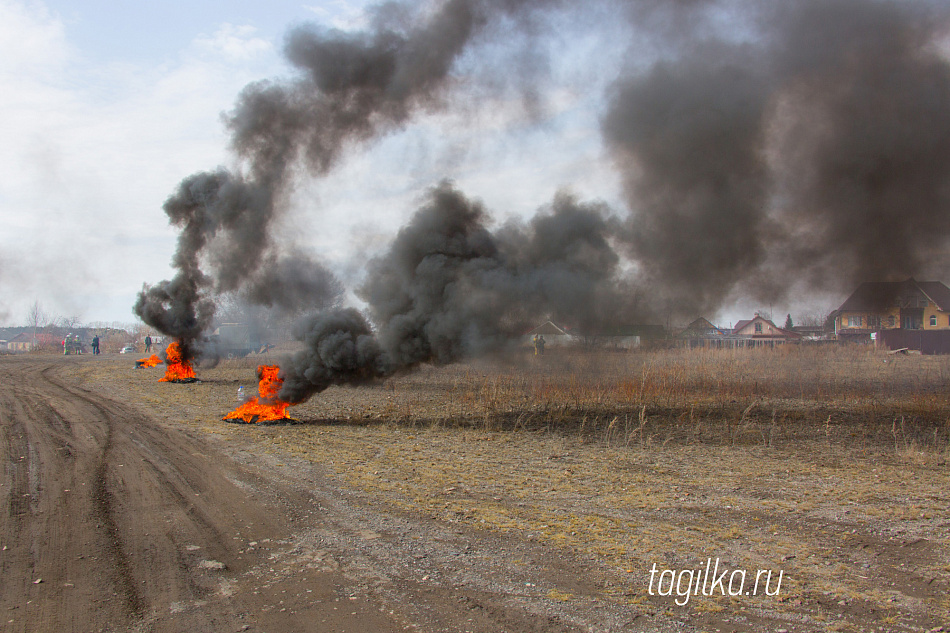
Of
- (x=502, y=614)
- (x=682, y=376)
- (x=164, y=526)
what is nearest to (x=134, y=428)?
(x=164, y=526)

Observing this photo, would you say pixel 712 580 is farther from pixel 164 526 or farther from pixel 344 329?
pixel 344 329

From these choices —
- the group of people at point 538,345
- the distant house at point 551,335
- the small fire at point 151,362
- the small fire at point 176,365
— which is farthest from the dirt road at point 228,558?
the small fire at point 151,362

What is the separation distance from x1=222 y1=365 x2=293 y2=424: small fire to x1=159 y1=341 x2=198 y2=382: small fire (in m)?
15.0

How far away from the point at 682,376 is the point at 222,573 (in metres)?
19.4

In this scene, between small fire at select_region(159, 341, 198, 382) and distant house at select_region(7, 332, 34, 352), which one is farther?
distant house at select_region(7, 332, 34, 352)

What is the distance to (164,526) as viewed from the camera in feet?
25.0

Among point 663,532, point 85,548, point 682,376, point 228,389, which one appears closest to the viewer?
point 85,548

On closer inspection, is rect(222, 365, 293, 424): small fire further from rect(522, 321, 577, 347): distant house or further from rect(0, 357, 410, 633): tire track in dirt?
rect(522, 321, 577, 347): distant house

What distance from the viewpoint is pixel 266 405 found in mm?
16844

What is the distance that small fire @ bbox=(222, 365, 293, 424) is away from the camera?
53.6ft

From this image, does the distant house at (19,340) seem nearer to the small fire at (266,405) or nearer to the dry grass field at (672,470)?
the dry grass field at (672,470)

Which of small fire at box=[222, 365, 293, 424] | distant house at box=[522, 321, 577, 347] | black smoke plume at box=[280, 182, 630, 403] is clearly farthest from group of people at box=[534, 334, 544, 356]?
small fire at box=[222, 365, 293, 424]

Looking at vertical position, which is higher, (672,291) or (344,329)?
(672,291)

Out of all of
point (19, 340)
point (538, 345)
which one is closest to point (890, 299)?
point (538, 345)
